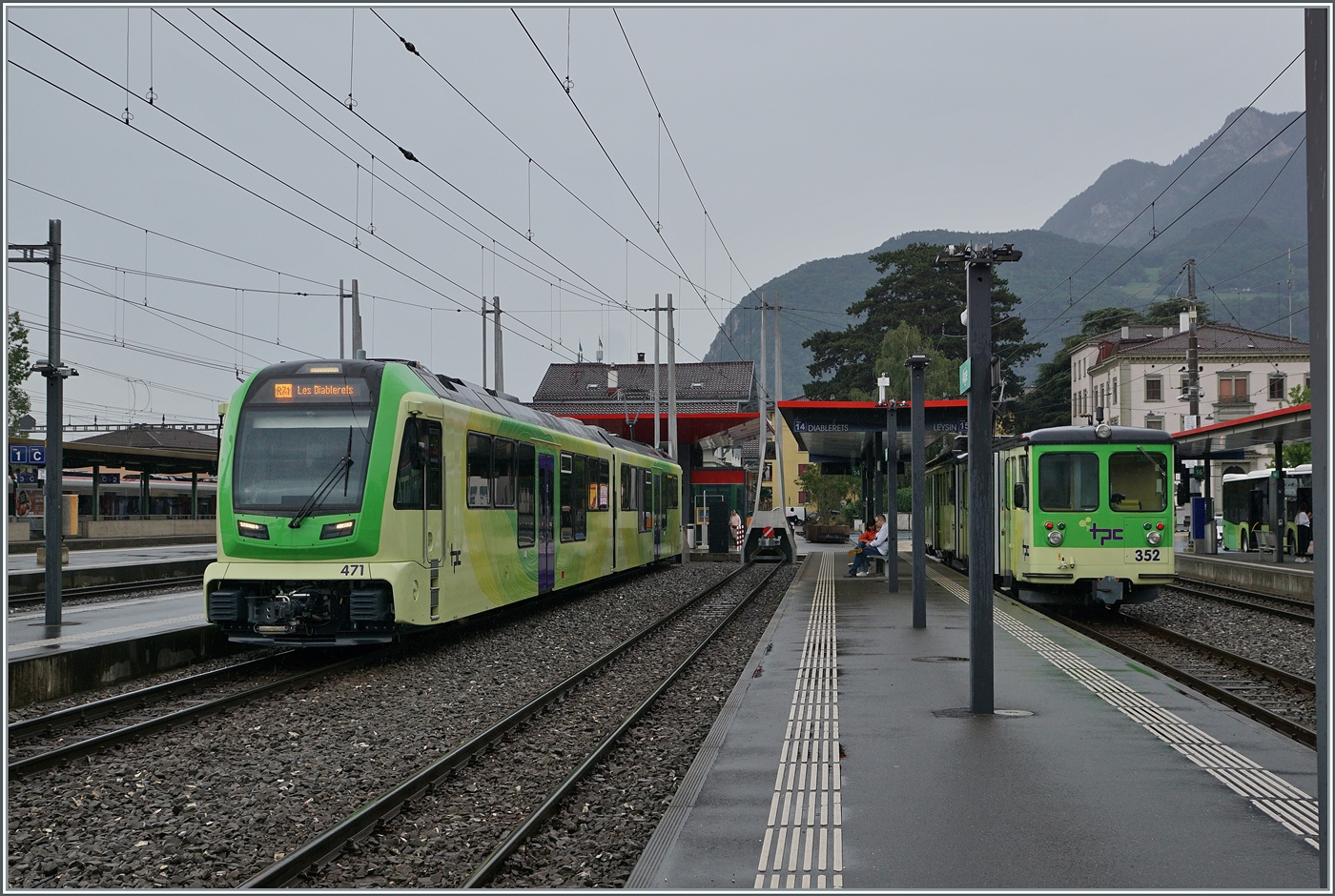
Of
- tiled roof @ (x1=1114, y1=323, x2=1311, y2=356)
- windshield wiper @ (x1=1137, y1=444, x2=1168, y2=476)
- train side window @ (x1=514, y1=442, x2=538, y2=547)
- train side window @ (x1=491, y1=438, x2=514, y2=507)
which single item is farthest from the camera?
tiled roof @ (x1=1114, y1=323, x2=1311, y2=356)

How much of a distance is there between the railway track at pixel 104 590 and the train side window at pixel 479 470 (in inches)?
338

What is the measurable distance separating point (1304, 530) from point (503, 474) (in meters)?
24.3

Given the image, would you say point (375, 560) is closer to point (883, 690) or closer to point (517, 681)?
point (517, 681)

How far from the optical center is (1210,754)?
772 cm

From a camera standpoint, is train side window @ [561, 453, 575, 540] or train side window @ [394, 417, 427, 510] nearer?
train side window @ [394, 417, 427, 510]

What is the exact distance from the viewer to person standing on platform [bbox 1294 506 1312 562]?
3203 cm

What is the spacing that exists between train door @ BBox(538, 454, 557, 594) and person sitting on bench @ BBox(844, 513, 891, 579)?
8704mm

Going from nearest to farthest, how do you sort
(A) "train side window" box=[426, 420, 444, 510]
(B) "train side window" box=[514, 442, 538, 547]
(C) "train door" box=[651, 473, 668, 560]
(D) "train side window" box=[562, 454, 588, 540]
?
(A) "train side window" box=[426, 420, 444, 510] → (B) "train side window" box=[514, 442, 538, 547] → (D) "train side window" box=[562, 454, 588, 540] → (C) "train door" box=[651, 473, 668, 560]

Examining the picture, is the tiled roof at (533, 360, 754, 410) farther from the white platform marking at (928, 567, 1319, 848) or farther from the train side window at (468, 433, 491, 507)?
the white platform marking at (928, 567, 1319, 848)

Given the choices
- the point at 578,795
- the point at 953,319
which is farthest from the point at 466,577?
the point at 953,319

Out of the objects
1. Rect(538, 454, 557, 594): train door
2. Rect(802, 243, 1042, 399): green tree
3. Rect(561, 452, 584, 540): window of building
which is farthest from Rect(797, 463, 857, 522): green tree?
Rect(538, 454, 557, 594): train door

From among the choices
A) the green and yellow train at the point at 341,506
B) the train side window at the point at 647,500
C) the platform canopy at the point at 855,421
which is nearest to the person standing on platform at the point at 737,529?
the platform canopy at the point at 855,421

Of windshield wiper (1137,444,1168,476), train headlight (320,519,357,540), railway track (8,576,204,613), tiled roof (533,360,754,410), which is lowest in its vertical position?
railway track (8,576,204,613)

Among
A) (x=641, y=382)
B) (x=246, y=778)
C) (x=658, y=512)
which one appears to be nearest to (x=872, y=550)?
(x=658, y=512)
